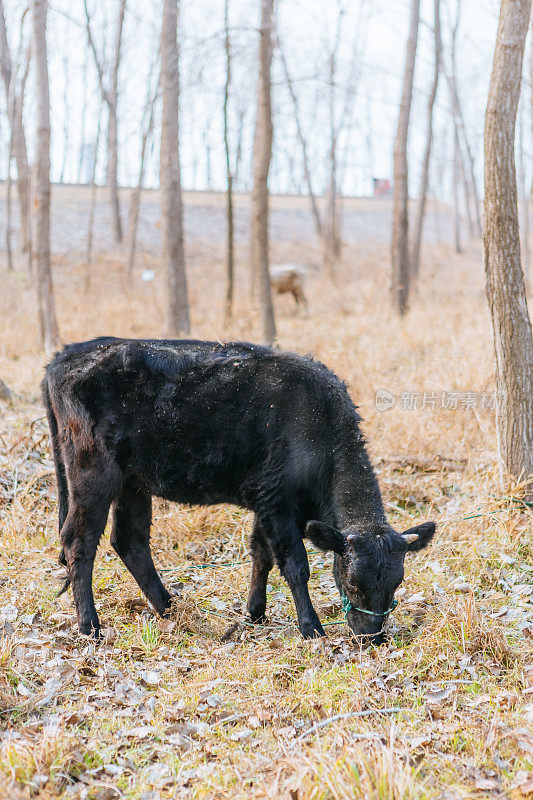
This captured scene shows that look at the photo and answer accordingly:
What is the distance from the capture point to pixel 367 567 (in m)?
4.36

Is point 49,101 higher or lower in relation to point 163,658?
higher

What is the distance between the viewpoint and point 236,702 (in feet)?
13.0

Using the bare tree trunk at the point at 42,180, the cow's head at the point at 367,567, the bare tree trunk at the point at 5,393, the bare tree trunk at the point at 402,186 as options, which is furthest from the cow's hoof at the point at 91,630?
the bare tree trunk at the point at 402,186

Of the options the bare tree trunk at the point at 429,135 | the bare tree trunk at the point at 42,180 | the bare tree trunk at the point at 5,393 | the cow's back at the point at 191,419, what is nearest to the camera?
the cow's back at the point at 191,419

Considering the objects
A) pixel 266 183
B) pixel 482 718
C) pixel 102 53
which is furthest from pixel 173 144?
pixel 102 53

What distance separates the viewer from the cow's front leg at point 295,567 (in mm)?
4719

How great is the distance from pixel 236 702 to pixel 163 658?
2.67ft

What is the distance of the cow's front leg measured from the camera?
15.5 ft

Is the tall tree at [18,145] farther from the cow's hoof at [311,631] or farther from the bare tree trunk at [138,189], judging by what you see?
the cow's hoof at [311,631]

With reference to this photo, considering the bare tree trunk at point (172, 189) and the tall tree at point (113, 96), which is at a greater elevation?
the tall tree at point (113, 96)

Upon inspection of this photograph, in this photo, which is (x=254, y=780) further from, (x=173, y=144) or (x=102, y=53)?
(x=102, y=53)

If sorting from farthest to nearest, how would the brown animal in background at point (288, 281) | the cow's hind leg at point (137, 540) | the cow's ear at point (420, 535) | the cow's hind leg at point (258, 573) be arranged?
the brown animal in background at point (288, 281), the cow's hind leg at point (137, 540), the cow's hind leg at point (258, 573), the cow's ear at point (420, 535)

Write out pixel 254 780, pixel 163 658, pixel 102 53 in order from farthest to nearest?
pixel 102 53 < pixel 163 658 < pixel 254 780

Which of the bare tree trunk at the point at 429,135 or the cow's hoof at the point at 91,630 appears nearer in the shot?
the cow's hoof at the point at 91,630
